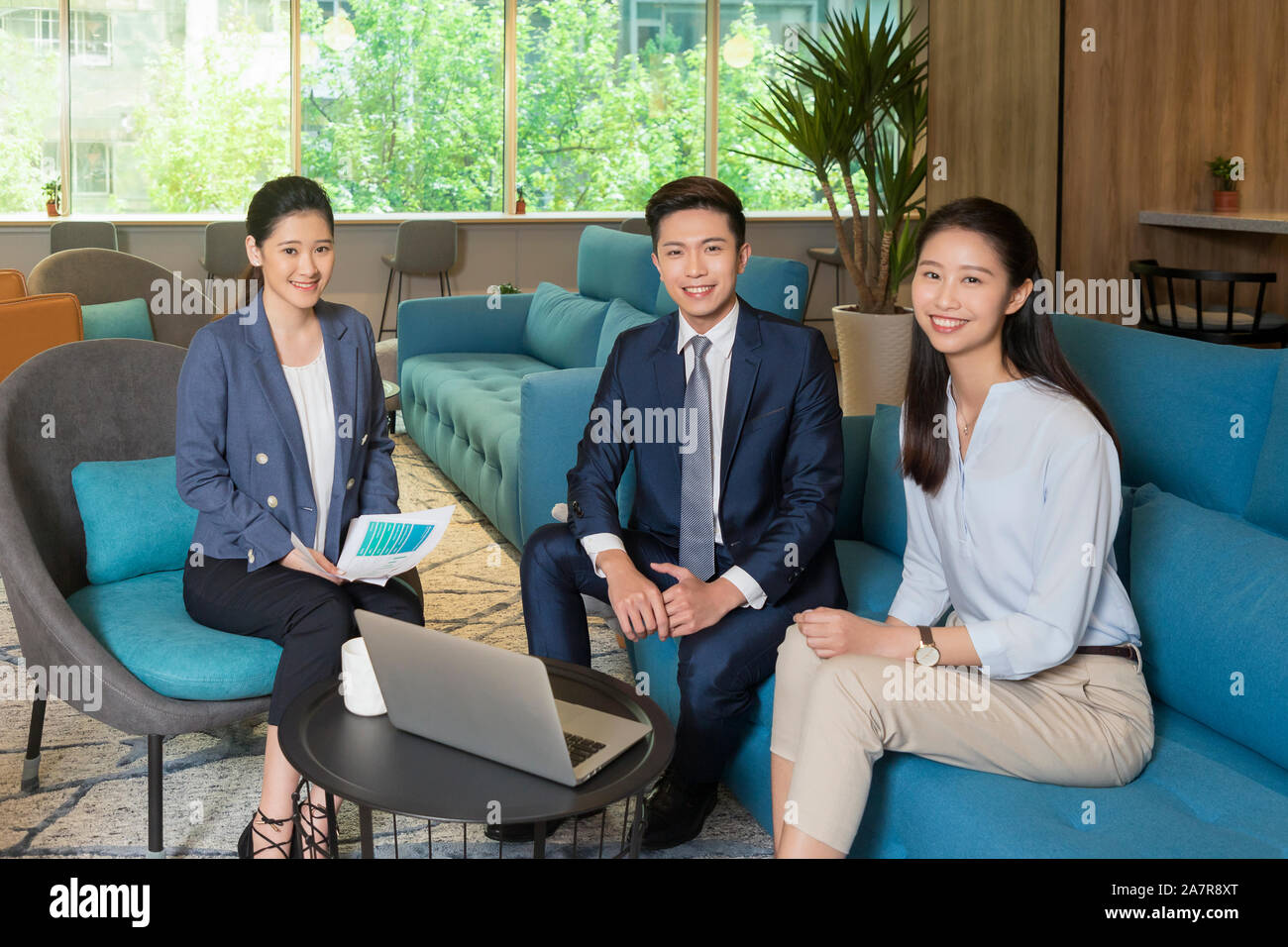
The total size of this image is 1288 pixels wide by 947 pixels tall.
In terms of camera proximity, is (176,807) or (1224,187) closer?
(176,807)

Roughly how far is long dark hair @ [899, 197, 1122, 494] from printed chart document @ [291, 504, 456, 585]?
0.85 metres

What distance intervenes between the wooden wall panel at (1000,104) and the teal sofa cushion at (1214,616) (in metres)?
2.72

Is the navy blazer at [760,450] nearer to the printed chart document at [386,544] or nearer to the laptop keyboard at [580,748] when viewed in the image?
the printed chart document at [386,544]

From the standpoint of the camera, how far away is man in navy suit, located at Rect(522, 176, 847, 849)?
2.21m

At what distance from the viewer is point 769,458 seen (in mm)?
2340

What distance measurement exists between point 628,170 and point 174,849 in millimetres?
7246

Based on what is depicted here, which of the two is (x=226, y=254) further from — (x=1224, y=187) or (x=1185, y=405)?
(x=1185, y=405)

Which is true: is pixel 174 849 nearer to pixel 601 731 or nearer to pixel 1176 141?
pixel 601 731

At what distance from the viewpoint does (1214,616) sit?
181 cm

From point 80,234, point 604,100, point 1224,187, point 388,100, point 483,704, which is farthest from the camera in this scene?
point 604,100

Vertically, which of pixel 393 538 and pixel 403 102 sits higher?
pixel 403 102

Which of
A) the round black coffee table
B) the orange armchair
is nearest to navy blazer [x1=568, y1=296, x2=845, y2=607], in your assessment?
the round black coffee table

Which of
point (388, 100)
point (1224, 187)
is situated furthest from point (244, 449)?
point (388, 100)

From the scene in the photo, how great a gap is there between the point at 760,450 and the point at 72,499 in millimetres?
1327
